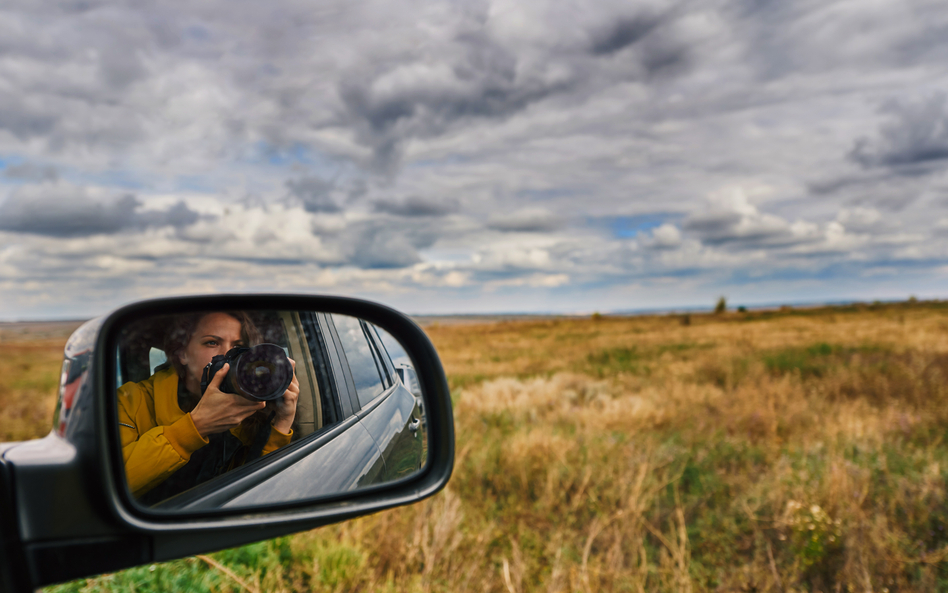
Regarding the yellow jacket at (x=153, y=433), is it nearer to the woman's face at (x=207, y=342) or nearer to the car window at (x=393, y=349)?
the woman's face at (x=207, y=342)

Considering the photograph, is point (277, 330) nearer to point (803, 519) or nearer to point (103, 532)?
point (103, 532)

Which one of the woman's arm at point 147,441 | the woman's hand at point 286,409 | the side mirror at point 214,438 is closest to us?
the side mirror at point 214,438

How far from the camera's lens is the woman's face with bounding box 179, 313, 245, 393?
126cm

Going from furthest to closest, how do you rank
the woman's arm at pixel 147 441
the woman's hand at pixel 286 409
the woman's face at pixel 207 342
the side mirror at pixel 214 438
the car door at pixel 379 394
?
the car door at pixel 379 394, the woman's hand at pixel 286 409, the woman's face at pixel 207 342, the woman's arm at pixel 147 441, the side mirror at pixel 214 438

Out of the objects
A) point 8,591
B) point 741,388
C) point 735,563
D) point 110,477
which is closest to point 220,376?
point 110,477

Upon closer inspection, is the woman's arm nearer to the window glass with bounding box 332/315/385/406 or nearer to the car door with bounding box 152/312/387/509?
the car door with bounding box 152/312/387/509

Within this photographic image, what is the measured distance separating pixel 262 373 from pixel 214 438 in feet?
0.64

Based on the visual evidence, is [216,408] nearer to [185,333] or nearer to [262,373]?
[262,373]

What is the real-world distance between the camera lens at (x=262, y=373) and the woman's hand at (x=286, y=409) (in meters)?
0.09

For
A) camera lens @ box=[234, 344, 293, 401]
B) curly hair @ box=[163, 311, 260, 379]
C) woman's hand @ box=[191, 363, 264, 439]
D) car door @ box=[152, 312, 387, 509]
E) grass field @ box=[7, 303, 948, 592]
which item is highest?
curly hair @ box=[163, 311, 260, 379]

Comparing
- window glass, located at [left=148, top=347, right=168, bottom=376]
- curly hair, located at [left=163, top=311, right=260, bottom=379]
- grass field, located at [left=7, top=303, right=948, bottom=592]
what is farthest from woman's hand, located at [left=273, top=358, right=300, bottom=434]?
grass field, located at [left=7, top=303, right=948, bottom=592]

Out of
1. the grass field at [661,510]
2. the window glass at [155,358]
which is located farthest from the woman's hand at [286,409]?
the grass field at [661,510]

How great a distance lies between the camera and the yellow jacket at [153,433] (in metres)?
1.15

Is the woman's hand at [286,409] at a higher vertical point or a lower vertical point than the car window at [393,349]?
lower
